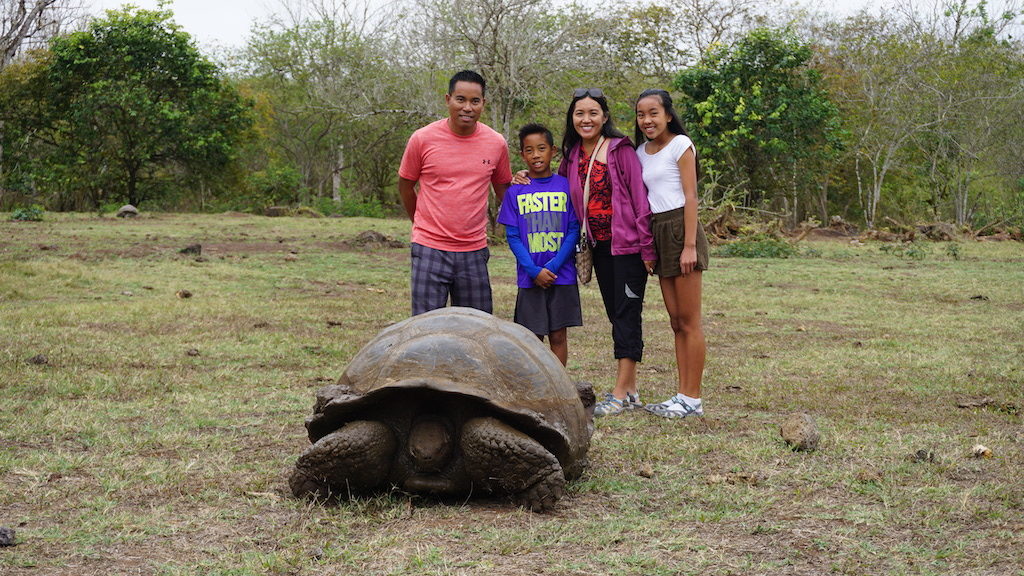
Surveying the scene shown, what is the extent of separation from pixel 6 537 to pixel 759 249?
14.3m

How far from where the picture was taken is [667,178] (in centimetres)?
473

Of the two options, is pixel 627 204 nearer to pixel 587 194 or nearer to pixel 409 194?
pixel 587 194

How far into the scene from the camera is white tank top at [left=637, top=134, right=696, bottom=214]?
4715 millimetres

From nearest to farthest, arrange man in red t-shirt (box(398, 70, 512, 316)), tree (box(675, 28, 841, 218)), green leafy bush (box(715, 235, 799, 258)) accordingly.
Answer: man in red t-shirt (box(398, 70, 512, 316)) → green leafy bush (box(715, 235, 799, 258)) → tree (box(675, 28, 841, 218))

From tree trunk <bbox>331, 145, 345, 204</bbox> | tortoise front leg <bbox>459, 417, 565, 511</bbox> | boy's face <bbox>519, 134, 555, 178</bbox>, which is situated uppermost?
tree trunk <bbox>331, 145, 345, 204</bbox>

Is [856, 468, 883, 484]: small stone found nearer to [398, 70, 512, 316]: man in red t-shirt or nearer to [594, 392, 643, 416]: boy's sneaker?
[594, 392, 643, 416]: boy's sneaker

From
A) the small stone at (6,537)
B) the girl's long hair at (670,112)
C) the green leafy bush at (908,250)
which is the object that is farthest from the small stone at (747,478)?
the green leafy bush at (908,250)

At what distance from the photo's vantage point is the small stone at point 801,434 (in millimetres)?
4117

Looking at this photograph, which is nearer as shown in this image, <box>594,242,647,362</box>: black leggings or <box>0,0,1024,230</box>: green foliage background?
Result: <box>594,242,647,362</box>: black leggings

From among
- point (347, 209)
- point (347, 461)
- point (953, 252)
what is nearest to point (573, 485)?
point (347, 461)

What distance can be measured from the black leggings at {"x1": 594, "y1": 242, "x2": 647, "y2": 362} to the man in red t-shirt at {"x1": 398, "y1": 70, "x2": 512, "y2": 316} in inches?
26.9

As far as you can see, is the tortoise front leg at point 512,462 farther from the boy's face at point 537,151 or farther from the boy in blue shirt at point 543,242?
the boy's face at point 537,151

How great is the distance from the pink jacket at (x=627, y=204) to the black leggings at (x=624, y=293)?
0.25 feet

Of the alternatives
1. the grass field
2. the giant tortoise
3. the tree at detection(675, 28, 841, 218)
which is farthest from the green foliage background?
the giant tortoise
